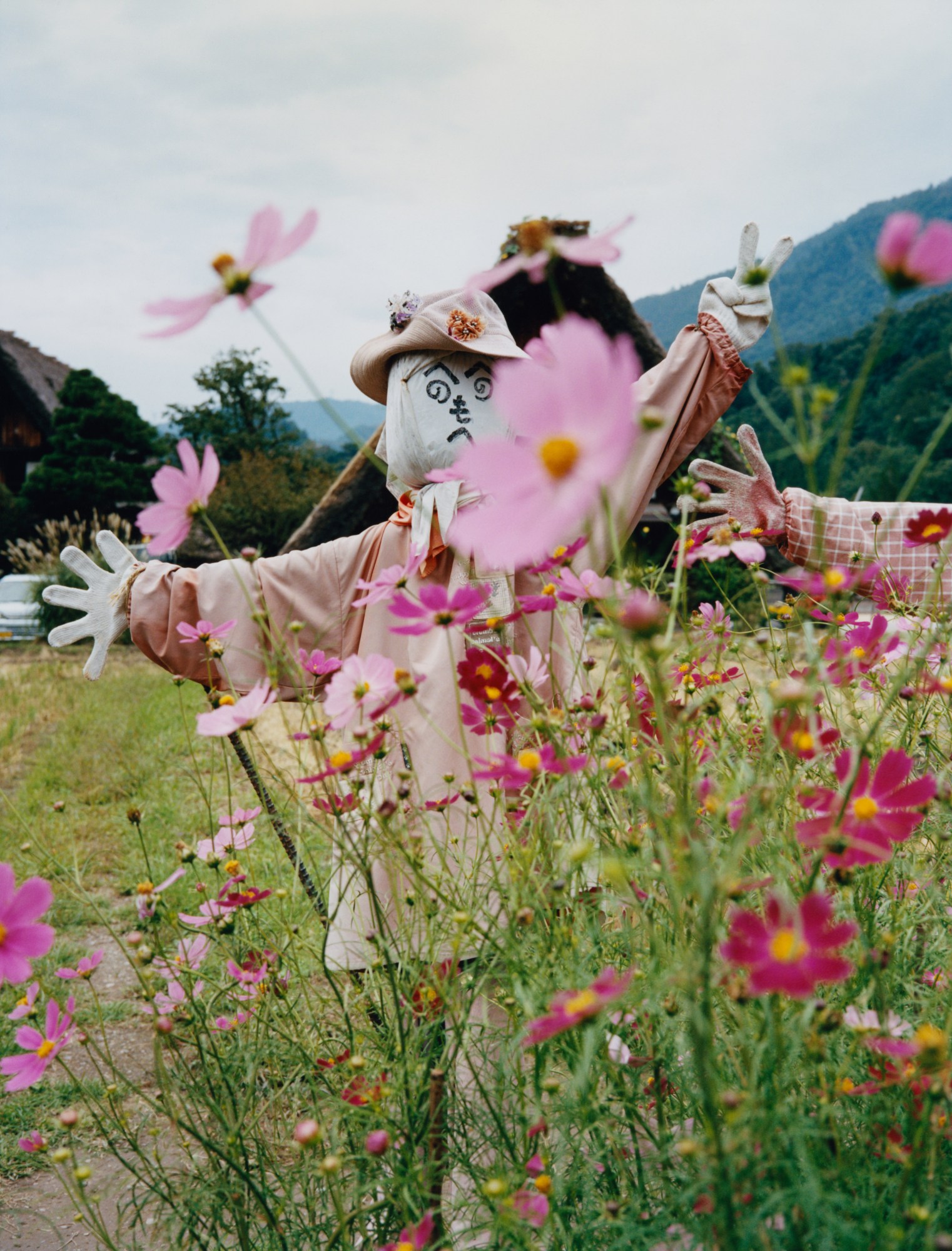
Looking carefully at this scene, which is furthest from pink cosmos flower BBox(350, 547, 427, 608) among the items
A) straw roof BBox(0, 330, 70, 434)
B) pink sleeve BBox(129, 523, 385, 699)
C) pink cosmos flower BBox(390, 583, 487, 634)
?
straw roof BBox(0, 330, 70, 434)

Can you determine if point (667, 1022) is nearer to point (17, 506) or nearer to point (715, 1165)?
point (715, 1165)

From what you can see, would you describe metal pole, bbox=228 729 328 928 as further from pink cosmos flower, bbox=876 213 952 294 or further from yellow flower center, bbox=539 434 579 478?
pink cosmos flower, bbox=876 213 952 294

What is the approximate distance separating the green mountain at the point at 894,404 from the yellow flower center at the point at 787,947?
8776 mm

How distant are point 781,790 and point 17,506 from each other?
1578 cm

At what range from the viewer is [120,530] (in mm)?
11133

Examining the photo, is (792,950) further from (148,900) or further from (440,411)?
(440,411)

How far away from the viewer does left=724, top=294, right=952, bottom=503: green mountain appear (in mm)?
10836

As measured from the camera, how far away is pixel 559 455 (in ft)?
1.37

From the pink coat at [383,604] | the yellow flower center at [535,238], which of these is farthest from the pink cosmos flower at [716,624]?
the yellow flower center at [535,238]

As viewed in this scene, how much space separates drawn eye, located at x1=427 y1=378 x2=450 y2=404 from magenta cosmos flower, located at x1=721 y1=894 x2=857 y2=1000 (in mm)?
1473

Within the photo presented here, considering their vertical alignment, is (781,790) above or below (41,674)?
below

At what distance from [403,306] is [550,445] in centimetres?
151

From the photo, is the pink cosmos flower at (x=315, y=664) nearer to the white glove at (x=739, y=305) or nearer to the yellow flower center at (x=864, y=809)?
the yellow flower center at (x=864, y=809)

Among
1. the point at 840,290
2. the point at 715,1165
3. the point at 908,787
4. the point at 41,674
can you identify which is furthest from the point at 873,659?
the point at 840,290
